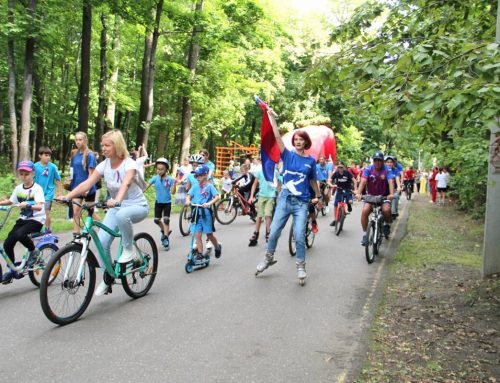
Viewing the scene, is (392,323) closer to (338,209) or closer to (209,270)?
(209,270)

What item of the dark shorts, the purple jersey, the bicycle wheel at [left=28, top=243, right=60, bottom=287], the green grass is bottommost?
the green grass

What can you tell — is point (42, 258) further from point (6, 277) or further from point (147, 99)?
point (147, 99)

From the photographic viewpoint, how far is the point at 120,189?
5371 millimetres

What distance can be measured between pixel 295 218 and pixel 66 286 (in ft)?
11.3

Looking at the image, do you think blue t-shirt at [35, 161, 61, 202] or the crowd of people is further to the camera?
blue t-shirt at [35, 161, 61, 202]

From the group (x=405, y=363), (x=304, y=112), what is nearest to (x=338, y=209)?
(x=405, y=363)

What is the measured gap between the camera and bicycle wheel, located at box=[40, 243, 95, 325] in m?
4.82

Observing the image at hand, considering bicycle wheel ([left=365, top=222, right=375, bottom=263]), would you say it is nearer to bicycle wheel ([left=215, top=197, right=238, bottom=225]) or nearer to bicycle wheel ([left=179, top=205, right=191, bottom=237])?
bicycle wheel ([left=179, top=205, right=191, bottom=237])

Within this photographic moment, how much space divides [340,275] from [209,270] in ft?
6.92

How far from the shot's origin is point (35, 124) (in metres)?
30.5

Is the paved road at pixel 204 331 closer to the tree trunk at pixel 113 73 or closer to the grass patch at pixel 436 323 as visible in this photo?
the grass patch at pixel 436 323

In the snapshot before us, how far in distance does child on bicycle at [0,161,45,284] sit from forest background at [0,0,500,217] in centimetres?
371

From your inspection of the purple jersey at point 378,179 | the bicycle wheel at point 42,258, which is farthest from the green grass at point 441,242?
the bicycle wheel at point 42,258

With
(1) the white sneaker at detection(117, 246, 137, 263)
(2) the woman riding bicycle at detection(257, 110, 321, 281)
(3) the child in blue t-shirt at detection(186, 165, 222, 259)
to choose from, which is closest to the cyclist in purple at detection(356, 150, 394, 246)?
(2) the woman riding bicycle at detection(257, 110, 321, 281)
